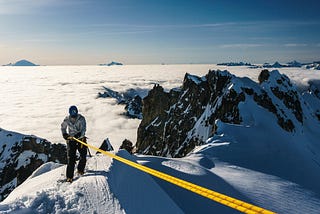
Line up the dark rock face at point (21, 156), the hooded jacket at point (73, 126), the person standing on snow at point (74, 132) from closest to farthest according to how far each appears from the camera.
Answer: the person standing on snow at point (74, 132), the hooded jacket at point (73, 126), the dark rock face at point (21, 156)

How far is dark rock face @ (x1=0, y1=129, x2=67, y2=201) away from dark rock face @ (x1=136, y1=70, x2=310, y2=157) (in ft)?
69.2

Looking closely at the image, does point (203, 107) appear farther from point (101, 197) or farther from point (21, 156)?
point (101, 197)

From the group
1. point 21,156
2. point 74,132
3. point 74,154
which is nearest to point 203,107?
point 21,156

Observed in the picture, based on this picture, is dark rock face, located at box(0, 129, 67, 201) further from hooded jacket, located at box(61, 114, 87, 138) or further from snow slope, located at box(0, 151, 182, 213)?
snow slope, located at box(0, 151, 182, 213)

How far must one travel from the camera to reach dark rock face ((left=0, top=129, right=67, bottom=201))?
70.9m

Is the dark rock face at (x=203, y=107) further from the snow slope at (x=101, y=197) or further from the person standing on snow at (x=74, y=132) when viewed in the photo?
the snow slope at (x=101, y=197)

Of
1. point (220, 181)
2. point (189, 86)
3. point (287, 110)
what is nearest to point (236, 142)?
point (220, 181)

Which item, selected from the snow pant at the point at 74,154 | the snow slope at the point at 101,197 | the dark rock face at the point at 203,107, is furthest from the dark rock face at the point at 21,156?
the snow slope at the point at 101,197

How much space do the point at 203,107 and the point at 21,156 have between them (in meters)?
46.8

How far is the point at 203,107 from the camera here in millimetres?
57438

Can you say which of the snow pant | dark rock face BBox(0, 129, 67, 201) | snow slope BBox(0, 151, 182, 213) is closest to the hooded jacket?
the snow pant

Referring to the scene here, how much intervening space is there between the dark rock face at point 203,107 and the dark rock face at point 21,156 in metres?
21.1

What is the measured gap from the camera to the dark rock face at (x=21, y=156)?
2790 inches

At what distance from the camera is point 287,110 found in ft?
162
